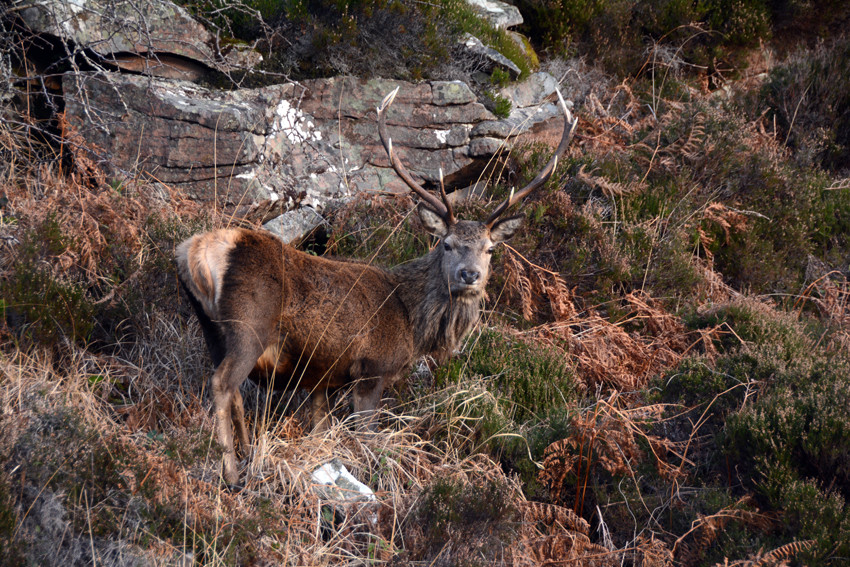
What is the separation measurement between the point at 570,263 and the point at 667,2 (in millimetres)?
5373

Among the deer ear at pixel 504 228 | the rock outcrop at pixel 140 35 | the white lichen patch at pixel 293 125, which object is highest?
the rock outcrop at pixel 140 35

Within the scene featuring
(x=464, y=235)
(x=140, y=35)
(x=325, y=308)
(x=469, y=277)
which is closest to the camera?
(x=325, y=308)

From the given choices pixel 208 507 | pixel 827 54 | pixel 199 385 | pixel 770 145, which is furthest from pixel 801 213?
pixel 208 507

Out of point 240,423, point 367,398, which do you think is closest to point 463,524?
point 367,398

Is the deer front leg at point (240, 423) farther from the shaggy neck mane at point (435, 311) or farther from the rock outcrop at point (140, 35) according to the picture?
the rock outcrop at point (140, 35)

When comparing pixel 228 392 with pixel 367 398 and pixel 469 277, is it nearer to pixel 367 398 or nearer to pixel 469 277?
pixel 367 398

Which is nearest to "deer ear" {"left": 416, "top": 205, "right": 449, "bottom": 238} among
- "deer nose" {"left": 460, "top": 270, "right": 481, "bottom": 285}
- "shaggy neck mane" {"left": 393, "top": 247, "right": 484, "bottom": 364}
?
"shaggy neck mane" {"left": 393, "top": 247, "right": 484, "bottom": 364}

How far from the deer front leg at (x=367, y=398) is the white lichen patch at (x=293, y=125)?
2.85 metres

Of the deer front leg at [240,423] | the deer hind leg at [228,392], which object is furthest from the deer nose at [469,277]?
the deer front leg at [240,423]

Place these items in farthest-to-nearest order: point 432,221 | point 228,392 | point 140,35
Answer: point 140,35 → point 432,221 → point 228,392

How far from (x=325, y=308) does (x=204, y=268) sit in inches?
35.0

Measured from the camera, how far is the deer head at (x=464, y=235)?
5.43 metres

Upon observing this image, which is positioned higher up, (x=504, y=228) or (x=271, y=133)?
(x=271, y=133)

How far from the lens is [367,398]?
5.09 meters
